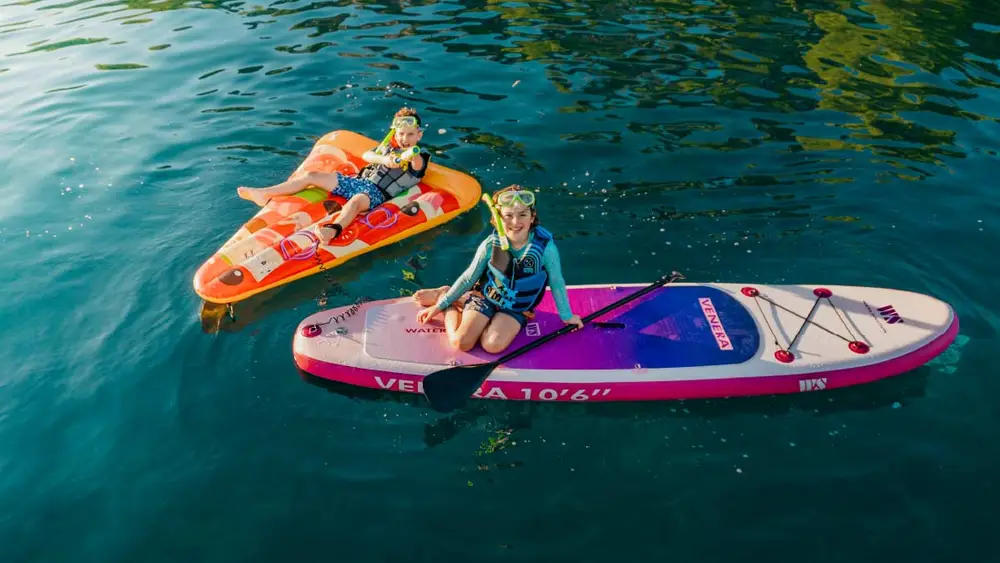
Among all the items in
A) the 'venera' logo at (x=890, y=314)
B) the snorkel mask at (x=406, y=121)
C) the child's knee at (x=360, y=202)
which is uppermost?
the snorkel mask at (x=406, y=121)

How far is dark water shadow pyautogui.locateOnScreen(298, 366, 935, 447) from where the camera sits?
6.92 m

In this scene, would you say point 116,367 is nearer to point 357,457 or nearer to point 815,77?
point 357,457

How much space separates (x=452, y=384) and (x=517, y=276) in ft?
4.33

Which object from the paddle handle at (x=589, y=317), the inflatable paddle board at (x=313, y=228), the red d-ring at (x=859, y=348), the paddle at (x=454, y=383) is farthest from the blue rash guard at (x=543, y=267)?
the red d-ring at (x=859, y=348)

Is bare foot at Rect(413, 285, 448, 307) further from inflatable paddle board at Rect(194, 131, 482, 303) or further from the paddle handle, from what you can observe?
inflatable paddle board at Rect(194, 131, 482, 303)

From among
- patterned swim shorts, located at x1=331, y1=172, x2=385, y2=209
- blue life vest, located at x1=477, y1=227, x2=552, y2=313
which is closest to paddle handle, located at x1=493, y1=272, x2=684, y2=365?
blue life vest, located at x1=477, y1=227, x2=552, y2=313

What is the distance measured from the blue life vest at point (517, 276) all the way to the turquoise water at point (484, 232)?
114cm

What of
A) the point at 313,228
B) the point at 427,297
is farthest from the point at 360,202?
the point at 427,297

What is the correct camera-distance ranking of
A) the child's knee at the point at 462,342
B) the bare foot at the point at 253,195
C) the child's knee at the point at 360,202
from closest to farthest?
1. the child's knee at the point at 462,342
2. the child's knee at the point at 360,202
3. the bare foot at the point at 253,195

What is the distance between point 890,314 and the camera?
7.43 metres

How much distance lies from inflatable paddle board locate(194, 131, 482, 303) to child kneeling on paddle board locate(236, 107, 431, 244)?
13cm

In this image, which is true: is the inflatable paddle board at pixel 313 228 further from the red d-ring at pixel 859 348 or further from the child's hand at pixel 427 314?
the red d-ring at pixel 859 348

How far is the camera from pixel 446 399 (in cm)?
686

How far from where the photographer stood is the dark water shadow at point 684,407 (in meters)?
6.92
